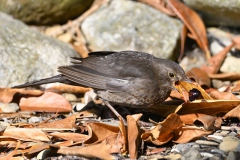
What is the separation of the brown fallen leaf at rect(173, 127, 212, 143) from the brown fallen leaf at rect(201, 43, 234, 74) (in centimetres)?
264

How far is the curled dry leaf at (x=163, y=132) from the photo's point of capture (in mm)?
4645

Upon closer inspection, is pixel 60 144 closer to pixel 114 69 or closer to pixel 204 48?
pixel 114 69

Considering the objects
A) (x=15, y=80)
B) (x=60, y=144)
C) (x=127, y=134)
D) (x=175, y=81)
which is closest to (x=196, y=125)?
(x=175, y=81)

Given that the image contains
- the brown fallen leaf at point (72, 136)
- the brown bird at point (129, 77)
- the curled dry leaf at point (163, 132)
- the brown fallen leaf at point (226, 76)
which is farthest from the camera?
the brown fallen leaf at point (226, 76)

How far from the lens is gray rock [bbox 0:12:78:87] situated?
21.6 feet

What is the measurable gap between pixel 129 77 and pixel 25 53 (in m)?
1.95

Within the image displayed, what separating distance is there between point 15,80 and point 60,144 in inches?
80.5

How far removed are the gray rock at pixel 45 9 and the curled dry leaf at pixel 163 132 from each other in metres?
3.82

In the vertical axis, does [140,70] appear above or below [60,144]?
above

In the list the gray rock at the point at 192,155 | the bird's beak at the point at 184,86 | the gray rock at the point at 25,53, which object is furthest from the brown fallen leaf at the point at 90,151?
the gray rock at the point at 25,53

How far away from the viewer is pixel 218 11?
757cm

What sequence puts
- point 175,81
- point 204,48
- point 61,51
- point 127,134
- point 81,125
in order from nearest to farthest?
1. point 127,134
2. point 81,125
3. point 175,81
4. point 61,51
5. point 204,48

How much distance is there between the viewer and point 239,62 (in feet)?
24.9

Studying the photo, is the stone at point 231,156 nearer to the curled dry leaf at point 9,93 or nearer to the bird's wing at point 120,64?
the bird's wing at point 120,64
